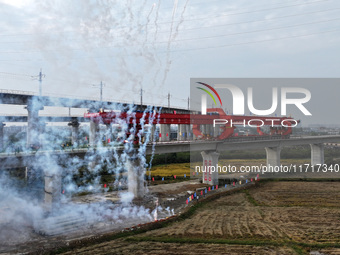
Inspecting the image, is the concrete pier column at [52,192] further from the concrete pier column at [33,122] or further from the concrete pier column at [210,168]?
the concrete pier column at [210,168]

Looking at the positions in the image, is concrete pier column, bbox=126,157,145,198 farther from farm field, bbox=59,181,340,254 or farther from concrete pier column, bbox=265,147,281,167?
concrete pier column, bbox=265,147,281,167

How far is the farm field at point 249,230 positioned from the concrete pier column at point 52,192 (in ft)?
36.7

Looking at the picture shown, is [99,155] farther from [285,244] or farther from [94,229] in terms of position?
[285,244]

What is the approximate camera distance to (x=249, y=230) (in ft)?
100

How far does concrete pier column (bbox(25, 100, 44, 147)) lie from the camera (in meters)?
46.2

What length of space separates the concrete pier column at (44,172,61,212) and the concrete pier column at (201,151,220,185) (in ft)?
109

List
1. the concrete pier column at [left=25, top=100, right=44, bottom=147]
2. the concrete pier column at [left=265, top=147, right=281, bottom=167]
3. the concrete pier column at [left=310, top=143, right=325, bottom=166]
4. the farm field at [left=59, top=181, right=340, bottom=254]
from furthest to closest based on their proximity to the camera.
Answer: the concrete pier column at [left=310, top=143, right=325, bottom=166] < the concrete pier column at [left=265, top=147, right=281, bottom=167] < the concrete pier column at [left=25, top=100, right=44, bottom=147] < the farm field at [left=59, top=181, right=340, bottom=254]

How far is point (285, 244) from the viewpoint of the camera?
26562 millimetres

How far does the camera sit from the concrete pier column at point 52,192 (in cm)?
3428

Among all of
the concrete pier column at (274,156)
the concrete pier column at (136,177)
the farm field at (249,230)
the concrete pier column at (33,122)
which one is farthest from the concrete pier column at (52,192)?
the concrete pier column at (274,156)

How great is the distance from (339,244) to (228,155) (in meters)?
111

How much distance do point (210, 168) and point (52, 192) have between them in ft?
112

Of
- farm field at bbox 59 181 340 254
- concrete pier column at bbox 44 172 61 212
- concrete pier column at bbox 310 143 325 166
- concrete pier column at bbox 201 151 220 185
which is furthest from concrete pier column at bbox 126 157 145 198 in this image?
concrete pier column at bbox 310 143 325 166

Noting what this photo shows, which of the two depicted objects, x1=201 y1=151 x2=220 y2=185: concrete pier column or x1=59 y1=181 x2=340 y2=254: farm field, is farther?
x1=201 y1=151 x2=220 y2=185: concrete pier column
